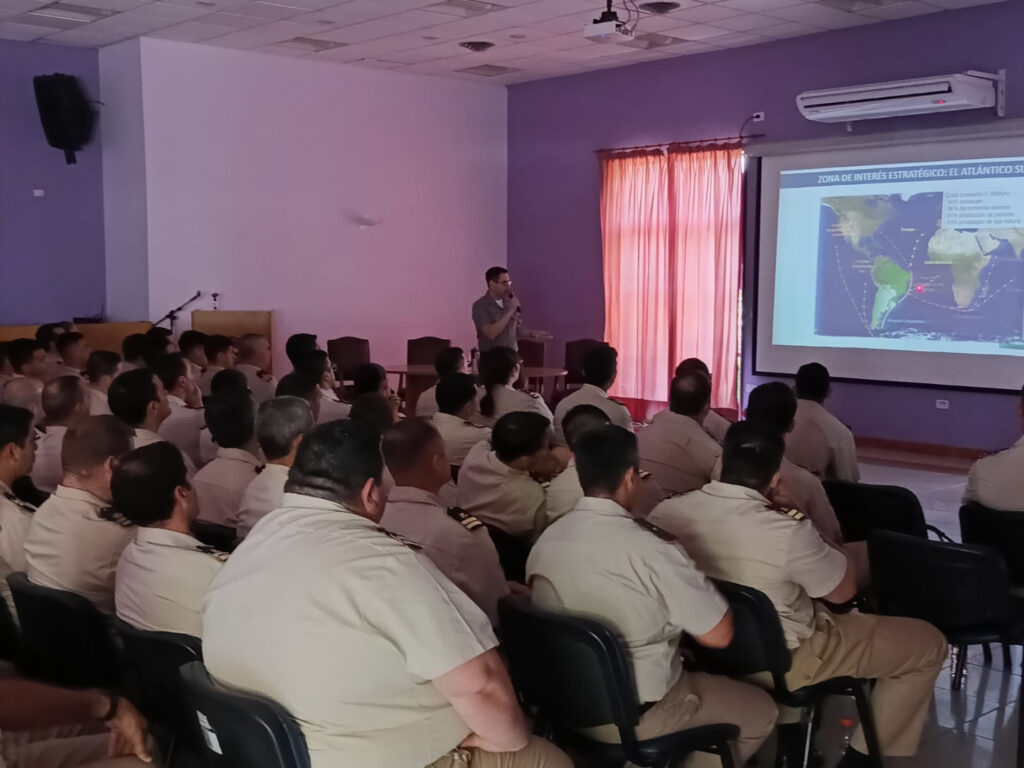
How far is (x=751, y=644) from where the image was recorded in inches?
110

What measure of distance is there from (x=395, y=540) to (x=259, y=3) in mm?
6479

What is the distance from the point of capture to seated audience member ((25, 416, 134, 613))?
2.89 meters

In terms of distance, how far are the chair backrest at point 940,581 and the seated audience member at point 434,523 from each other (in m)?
1.37

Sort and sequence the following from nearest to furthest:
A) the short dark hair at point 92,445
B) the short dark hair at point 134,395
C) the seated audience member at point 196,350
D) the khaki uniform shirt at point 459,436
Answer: the short dark hair at point 92,445 < the short dark hair at point 134,395 < the khaki uniform shirt at point 459,436 < the seated audience member at point 196,350

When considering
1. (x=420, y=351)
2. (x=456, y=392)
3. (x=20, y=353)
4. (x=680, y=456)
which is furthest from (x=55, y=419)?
(x=420, y=351)

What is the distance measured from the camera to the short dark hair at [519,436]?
3.73 metres

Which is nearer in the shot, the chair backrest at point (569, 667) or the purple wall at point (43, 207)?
the chair backrest at point (569, 667)

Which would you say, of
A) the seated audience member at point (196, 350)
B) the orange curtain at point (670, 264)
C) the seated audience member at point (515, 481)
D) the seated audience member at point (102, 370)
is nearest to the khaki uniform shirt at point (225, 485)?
the seated audience member at point (515, 481)

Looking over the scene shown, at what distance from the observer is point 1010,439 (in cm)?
777

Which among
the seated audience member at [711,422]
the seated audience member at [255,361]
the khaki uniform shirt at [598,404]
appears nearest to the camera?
the seated audience member at [711,422]

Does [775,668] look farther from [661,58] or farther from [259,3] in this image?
[661,58]

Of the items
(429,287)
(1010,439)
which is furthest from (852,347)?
(429,287)

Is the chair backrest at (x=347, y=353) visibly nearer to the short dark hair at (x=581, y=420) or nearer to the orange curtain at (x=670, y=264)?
the orange curtain at (x=670, y=264)

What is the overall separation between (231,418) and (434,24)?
525 cm
